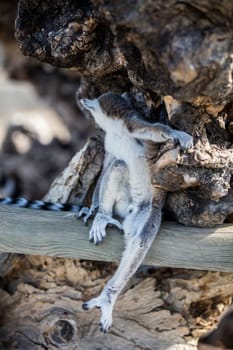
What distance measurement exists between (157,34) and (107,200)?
0.66m

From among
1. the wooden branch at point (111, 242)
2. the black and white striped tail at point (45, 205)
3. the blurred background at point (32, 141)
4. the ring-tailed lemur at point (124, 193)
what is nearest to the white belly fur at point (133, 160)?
the ring-tailed lemur at point (124, 193)

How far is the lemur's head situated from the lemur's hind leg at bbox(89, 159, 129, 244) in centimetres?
14

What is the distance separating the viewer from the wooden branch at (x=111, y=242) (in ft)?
6.35

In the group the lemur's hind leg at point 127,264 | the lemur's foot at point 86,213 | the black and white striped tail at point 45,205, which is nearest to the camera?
the lemur's hind leg at point 127,264

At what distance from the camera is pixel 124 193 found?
6.40ft

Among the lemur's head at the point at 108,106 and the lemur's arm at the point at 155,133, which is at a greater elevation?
the lemur's head at the point at 108,106

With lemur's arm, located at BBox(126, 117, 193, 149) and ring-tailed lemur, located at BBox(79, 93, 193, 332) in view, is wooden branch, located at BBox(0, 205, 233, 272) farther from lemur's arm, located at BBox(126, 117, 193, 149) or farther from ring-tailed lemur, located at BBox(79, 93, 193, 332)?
lemur's arm, located at BBox(126, 117, 193, 149)

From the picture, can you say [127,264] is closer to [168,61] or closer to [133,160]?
[133,160]

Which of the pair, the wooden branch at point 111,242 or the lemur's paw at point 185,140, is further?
the wooden branch at point 111,242

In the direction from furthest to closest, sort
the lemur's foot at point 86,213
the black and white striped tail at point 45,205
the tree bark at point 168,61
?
the black and white striped tail at point 45,205
the lemur's foot at point 86,213
the tree bark at point 168,61

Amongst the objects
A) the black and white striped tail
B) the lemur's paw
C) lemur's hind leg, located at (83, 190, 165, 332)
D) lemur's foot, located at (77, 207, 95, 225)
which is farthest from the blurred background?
the lemur's paw

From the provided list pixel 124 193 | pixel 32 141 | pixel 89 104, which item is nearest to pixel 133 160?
A: pixel 124 193

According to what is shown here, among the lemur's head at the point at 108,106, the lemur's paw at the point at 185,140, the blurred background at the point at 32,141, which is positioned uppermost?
the lemur's head at the point at 108,106

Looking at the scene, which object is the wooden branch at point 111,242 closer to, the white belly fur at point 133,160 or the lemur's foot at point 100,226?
the lemur's foot at point 100,226
